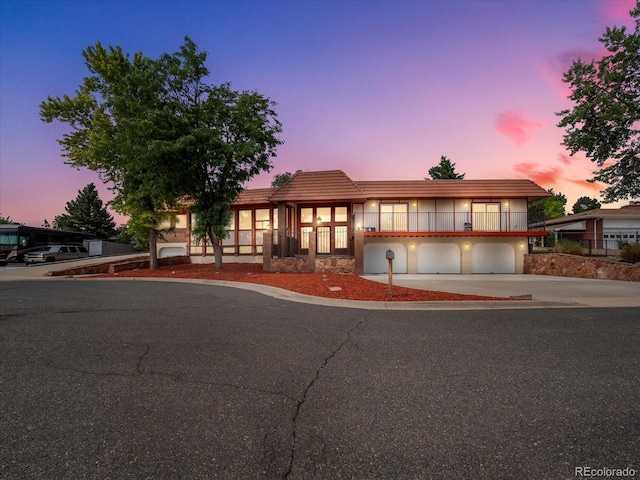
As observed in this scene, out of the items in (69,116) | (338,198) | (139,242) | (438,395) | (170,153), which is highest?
(69,116)

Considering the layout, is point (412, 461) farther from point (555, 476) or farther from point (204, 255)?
point (204, 255)

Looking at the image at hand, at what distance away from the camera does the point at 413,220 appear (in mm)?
21109

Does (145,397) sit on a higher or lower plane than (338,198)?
lower

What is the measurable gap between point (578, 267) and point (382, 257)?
10.9 metres

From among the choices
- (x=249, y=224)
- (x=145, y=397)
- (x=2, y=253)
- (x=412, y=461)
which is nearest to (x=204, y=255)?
(x=249, y=224)

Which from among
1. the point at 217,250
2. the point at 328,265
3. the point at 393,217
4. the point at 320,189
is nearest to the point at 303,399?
the point at 328,265

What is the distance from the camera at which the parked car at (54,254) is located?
22422mm

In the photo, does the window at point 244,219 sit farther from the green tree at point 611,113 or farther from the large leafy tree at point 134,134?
the green tree at point 611,113

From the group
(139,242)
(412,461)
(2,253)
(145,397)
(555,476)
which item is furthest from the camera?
(2,253)

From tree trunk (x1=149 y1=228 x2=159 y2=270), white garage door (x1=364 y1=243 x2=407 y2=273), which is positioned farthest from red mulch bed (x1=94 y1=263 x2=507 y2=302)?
white garage door (x1=364 y1=243 x2=407 y2=273)

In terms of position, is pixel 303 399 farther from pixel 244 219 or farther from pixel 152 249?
pixel 244 219

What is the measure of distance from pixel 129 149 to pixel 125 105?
2550 millimetres

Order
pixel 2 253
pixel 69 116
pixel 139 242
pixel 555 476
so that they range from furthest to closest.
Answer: pixel 2 253, pixel 69 116, pixel 139 242, pixel 555 476

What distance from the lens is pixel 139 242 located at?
1892cm
